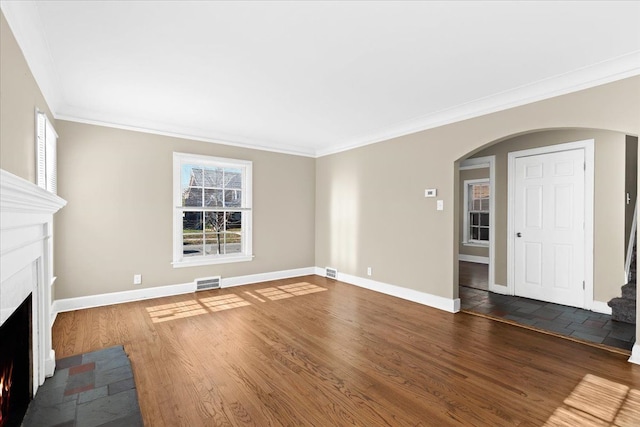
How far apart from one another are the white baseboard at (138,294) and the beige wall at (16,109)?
200cm

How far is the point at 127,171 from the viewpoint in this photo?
4355mm

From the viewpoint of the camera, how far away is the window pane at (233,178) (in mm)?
5336

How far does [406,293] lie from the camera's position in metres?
4.57

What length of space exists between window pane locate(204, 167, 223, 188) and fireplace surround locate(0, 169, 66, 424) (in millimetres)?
2682

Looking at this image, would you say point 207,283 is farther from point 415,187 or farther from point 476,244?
point 476,244

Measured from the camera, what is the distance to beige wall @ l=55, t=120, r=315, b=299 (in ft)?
13.0

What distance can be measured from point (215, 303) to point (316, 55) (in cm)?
346

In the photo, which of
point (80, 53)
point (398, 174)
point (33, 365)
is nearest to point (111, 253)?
point (33, 365)

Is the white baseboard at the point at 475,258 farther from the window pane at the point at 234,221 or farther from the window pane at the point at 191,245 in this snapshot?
the window pane at the point at 191,245

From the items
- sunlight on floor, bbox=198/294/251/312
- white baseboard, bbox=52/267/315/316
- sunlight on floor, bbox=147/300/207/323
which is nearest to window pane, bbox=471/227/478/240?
white baseboard, bbox=52/267/315/316

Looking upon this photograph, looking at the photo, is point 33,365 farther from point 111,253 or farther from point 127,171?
point 127,171

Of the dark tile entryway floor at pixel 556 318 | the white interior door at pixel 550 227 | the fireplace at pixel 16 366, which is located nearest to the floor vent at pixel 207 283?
the fireplace at pixel 16 366

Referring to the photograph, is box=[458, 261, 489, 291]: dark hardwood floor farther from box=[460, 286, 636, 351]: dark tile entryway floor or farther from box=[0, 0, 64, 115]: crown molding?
box=[0, 0, 64, 115]: crown molding

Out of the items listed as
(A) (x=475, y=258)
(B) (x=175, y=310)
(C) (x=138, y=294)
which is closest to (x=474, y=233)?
(A) (x=475, y=258)
